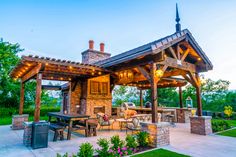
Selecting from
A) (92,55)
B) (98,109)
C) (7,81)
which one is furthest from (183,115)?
(7,81)

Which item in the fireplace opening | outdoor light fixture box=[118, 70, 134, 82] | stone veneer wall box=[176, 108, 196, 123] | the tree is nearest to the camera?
the fireplace opening

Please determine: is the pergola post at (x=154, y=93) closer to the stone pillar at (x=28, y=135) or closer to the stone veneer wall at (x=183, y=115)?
the stone pillar at (x=28, y=135)

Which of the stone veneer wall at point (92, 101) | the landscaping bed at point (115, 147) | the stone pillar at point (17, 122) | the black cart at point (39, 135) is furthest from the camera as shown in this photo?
the stone veneer wall at point (92, 101)

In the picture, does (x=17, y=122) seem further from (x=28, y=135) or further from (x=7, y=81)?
(x=7, y=81)

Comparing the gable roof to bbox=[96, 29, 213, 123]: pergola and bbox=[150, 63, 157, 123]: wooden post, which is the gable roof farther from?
bbox=[150, 63, 157, 123]: wooden post

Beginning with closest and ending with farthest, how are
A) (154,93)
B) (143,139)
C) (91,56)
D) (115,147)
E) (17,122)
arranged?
1. (115,147)
2. (143,139)
3. (154,93)
4. (17,122)
5. (91,56)

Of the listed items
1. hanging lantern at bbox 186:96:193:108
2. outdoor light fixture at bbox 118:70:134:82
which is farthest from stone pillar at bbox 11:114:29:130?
hanging lantern at bbox 186:96:193:108

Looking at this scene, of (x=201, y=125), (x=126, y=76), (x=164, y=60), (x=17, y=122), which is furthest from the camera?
(x=126, y=76)

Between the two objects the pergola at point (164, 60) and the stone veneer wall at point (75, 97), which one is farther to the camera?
the stone veneer wall at point (75, 97)

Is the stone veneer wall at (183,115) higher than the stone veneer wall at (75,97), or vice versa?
the stone veneer wall at (75,97)

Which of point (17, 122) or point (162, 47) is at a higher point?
point (162, 47)

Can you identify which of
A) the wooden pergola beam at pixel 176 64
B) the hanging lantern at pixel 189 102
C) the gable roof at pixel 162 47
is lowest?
the hanging lantern at pixel 189 102

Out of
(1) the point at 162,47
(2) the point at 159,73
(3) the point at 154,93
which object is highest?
(1) the point at 162,47

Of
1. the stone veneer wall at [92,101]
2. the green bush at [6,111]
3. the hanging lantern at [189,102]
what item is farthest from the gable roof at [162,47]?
the green bush at [6,111]
